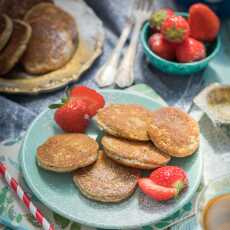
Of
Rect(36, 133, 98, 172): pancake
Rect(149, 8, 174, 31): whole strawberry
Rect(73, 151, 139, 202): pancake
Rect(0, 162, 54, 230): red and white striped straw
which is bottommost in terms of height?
Rect(0, 162, 54, 230): red and white striped straw

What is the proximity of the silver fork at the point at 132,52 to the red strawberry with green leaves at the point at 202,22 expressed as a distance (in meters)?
0.20

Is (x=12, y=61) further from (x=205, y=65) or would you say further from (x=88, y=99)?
(x=205, y=65)

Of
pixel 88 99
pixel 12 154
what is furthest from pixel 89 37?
pixel 12 154

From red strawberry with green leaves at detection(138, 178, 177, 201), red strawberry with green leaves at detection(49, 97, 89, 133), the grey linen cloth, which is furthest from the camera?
the grey linen cloth

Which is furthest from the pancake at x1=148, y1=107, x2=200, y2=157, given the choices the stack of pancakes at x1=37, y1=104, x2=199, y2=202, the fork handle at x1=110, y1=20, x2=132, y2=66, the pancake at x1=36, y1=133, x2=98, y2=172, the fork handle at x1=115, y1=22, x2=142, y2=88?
the fork handle at x1=110, y1=20, x2=132, y2=66

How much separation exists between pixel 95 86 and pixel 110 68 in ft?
0.27

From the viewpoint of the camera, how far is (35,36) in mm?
1393

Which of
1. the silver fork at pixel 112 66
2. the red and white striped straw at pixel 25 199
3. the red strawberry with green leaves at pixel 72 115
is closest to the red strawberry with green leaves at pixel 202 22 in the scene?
the silver fork at pixel 112 66

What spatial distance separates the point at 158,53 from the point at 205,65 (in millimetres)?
155

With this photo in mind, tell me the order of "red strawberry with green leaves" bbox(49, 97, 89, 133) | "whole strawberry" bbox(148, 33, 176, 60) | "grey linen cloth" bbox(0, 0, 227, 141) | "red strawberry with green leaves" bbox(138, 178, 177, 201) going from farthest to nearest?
"whole strawberry" bbox(148, 33, 176, 60), "grey linen cloth" bbox(0, 0, 227, 141), "red strawberry with green leaves" bbox(49, 97, 89, 133), "red strawberry with green leaves" bbox(138, 178, 177, 201)

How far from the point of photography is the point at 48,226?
0.96m

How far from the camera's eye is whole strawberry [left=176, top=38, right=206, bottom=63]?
52.8 inches

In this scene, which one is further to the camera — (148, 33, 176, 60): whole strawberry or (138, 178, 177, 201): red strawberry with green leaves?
(148, 33, 176, 60): whole strawberry

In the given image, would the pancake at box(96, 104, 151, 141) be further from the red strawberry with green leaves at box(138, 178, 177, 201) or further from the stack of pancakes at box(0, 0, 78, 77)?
the stack of pancakes at box(0, 0, 78, 77)
